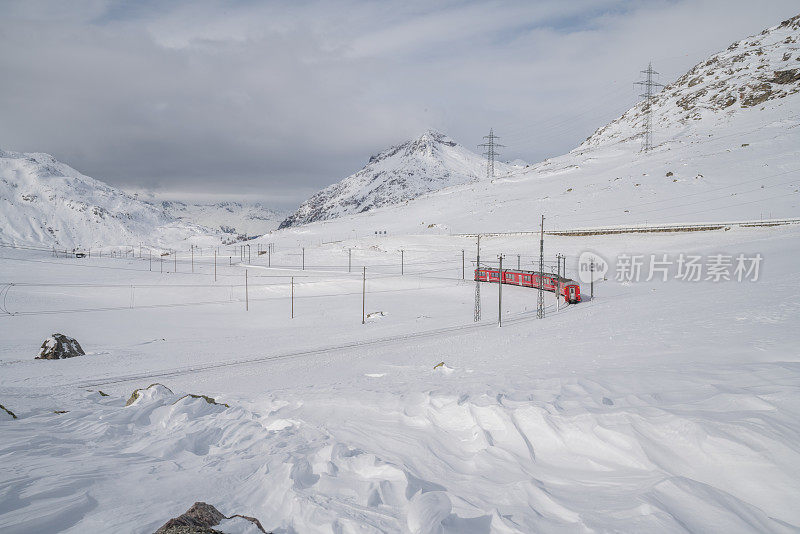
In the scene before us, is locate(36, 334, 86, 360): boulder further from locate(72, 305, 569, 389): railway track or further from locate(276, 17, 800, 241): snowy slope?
locate(276, 17, 800, 241): snowy slope

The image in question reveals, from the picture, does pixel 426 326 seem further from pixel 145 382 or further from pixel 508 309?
pixel 145 382

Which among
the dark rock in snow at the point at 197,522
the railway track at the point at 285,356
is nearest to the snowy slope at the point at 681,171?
the railway track at the point at 285,356

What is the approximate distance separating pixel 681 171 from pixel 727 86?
81029 millimetres

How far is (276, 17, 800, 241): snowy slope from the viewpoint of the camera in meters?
76.4

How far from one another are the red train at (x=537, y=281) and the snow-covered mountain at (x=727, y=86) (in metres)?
115

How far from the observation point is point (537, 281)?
50094 millimetres

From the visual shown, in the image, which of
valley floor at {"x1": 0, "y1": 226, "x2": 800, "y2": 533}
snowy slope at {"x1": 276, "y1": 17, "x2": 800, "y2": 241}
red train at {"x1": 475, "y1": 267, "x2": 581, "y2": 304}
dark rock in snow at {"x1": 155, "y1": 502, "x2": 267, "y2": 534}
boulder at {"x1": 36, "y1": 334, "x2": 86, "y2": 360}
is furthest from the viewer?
snowy slope at {"x1": 276, "y1": 17, "x2": 800, "y2": 241}

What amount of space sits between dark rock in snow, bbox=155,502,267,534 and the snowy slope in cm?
8331

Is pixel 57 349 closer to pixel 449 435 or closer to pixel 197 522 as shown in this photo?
pixel 449 435

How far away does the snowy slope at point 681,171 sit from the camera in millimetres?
76375

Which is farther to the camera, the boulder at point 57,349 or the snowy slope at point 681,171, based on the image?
the snowy slope at point 681,171

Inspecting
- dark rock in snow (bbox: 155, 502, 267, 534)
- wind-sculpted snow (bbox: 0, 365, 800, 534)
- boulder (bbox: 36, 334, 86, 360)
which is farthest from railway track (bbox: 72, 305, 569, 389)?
dark rock in snow (bbox: 155, 502, 267, 534)

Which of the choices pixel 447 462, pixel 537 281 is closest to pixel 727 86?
pixel 537 281

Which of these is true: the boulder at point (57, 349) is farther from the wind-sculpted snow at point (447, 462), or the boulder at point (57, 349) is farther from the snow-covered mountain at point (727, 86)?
the snow-covered mountain at point (727, 86)
